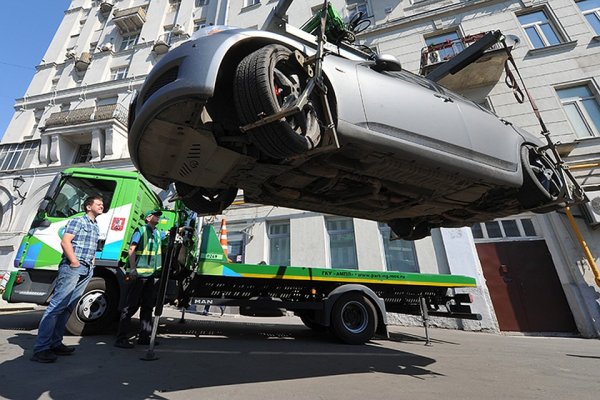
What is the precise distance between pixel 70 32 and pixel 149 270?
2882 cm

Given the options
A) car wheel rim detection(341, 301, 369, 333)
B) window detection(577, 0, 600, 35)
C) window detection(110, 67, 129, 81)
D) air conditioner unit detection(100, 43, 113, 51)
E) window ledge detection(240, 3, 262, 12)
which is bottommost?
car wheel rim detection(341, 301, 369, 333)

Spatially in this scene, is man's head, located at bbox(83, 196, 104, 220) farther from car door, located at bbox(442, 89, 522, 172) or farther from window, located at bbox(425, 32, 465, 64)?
window, located at bbox(425, 32, 465, 64)

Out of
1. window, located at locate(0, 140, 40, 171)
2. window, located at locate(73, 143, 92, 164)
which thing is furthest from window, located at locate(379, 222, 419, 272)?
window, located at locate(0, 140, 40, 171)

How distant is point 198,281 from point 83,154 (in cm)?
1615

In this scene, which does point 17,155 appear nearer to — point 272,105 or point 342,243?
point 342,243

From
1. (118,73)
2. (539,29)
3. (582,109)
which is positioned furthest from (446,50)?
(118,73)

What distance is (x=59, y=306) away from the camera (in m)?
2.68

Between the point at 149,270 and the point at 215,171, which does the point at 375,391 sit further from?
the point at 149,270

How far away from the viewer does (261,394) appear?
2129 mm

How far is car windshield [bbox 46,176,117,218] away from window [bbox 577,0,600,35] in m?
16.6

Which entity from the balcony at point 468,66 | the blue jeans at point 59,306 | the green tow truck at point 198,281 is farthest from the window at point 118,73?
the blue jeans at point 59,306

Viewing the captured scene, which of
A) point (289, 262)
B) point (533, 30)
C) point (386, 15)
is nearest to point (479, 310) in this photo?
point (289, 262)

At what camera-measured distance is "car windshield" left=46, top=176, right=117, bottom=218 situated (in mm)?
4402

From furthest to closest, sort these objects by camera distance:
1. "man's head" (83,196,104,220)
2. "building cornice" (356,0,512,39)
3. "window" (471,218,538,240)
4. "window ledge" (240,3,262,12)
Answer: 1. "window ledge" (240,3,262,12)
2. "building cornice" (356,0,512,39)
3. "window" (471,218,538,240)
4. "man's head" (83,196,104,220)
